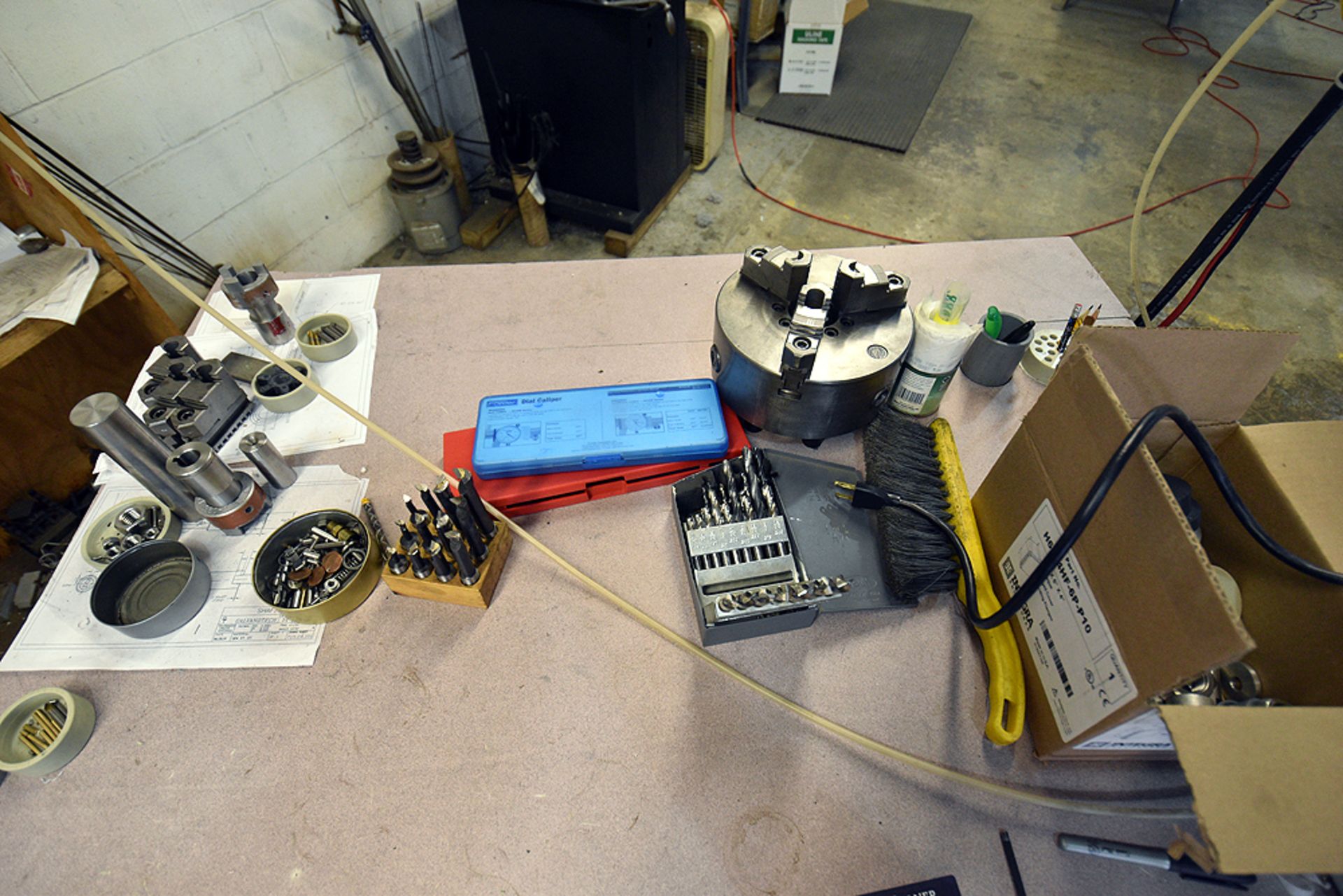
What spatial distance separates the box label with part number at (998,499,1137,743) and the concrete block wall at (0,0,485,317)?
1.72 metres

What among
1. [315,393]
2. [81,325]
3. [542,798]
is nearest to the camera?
[542,798]

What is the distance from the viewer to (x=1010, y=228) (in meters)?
2.15

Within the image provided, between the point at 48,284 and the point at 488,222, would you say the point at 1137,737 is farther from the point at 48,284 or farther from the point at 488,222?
the point at 488,222

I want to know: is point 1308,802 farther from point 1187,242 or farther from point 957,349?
point 1187,242

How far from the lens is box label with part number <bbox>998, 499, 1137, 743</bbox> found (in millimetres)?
477

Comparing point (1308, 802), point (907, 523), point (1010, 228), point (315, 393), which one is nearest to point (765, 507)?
point (907, 523)

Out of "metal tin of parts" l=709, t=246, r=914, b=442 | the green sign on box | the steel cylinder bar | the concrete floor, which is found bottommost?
the concrete floor

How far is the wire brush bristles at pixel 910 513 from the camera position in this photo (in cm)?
64

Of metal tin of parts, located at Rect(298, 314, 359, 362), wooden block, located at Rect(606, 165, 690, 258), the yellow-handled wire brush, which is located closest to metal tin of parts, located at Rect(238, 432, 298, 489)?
metal tin of parts, located at Rect(298, 314, 359, 362)

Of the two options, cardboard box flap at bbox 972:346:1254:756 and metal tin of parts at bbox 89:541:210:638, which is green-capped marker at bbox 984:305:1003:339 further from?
metal tin of parts at bbox 89:541:210:638

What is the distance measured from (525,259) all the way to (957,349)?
1.62 metres

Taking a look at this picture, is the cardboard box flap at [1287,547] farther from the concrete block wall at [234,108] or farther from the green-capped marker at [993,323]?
the concrete block wall at [234,108]

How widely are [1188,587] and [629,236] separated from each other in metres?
1.78

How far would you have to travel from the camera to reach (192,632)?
2.18 ft
